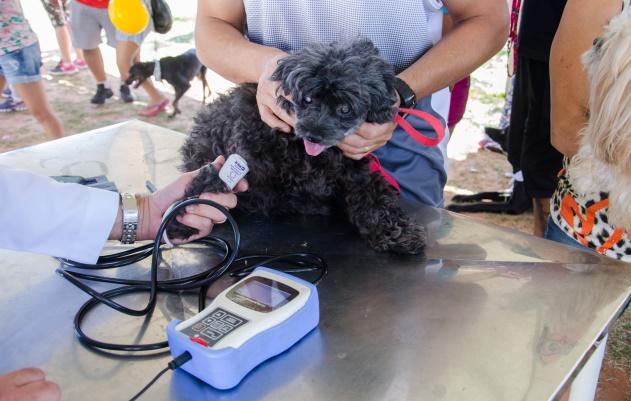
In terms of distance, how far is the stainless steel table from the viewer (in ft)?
2.66

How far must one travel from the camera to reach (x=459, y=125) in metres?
4.59

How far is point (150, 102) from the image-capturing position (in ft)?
17.1

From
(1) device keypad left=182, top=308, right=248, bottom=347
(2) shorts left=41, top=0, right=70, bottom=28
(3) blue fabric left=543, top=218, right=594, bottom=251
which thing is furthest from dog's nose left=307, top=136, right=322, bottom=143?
(2) shorts left=41, top=0, right=70, bottom=28

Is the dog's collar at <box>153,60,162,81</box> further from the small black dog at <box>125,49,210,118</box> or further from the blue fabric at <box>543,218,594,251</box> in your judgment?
the blue fabric at <box>543,218,594,251</box>

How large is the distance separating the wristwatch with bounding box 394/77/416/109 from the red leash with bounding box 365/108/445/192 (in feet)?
0.05

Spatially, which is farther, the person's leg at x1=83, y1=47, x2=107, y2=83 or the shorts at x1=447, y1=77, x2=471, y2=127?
the person's leg at x1=83, y1=47, x2=107, y2=83

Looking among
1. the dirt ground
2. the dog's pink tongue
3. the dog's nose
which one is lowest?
the dirt ground

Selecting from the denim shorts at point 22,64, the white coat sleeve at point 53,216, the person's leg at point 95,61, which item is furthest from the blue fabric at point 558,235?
the person's leg at point 95,61

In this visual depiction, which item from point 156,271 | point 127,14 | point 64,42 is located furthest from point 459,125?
point 64,42

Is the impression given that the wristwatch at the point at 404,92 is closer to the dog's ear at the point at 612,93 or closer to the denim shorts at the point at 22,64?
the dog's ear at the point at 612,93

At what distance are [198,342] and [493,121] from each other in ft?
14.1

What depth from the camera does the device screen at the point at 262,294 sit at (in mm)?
861

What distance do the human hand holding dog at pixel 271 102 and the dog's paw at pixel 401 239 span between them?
0.31m

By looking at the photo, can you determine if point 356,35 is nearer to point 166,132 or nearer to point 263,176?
point 263,176
